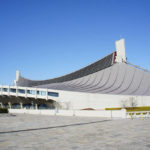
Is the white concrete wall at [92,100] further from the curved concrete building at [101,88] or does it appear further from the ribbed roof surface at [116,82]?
the ribbed roof surface at [116,82]

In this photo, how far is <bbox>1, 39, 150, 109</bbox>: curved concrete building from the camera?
127ft

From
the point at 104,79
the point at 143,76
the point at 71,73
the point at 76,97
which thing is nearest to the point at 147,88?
the point at 143,76

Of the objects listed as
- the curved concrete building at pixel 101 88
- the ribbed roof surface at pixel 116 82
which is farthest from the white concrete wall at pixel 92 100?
the ribbed roof surface at pixel 116 82

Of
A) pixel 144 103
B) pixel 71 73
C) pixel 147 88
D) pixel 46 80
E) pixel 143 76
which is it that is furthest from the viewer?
pixel 46 80

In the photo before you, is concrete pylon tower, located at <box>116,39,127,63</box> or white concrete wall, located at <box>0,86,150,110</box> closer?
white concrete wall, located at <box>0,86,150,110</box>

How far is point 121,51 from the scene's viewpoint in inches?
2185

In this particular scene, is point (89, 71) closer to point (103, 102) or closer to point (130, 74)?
point (130, 74)

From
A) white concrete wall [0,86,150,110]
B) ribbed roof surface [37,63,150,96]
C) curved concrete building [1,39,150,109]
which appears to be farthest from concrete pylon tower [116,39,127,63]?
white concrete wall [0,86,150,110]

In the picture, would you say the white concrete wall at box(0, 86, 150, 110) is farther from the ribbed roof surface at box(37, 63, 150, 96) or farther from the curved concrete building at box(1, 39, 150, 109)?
the ribbed roof surface at box(37, 63, 150, 96)

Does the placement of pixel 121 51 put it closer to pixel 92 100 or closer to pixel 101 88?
pixel 101 88

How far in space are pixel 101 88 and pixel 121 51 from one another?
56.5 feet

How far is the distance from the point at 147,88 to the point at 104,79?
11032 mm

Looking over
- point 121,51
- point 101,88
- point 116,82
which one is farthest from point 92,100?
point 121,51

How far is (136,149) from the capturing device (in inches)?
284
